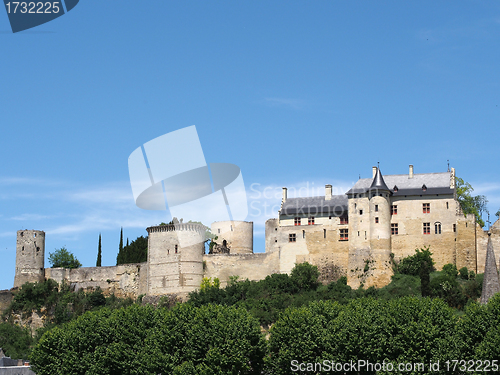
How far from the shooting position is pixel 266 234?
230 ft

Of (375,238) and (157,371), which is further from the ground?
(375,238)

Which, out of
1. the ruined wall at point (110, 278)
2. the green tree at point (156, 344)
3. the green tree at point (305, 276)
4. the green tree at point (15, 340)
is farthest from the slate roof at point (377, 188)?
the green tree at point (15, 340)

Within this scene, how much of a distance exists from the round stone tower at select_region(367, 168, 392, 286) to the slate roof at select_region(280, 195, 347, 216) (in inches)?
149

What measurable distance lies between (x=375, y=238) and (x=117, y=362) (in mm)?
25634

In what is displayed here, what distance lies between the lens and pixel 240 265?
228 feet

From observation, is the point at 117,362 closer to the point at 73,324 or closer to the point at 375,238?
the point at 73,324

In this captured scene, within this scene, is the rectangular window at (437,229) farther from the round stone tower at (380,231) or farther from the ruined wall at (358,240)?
the ruined wall at (358,240)

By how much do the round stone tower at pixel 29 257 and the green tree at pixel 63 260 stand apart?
556 centimetres

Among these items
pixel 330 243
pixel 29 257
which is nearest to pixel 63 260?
pixel 29 257

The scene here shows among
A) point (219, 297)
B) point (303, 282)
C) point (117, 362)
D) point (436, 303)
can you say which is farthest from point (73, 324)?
point (436, 303)

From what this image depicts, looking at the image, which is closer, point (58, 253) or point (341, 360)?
point (341, 360)

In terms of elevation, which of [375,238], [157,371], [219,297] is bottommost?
[157,371]

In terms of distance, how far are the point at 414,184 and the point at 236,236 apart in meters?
20.1

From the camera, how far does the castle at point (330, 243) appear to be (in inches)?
2500
